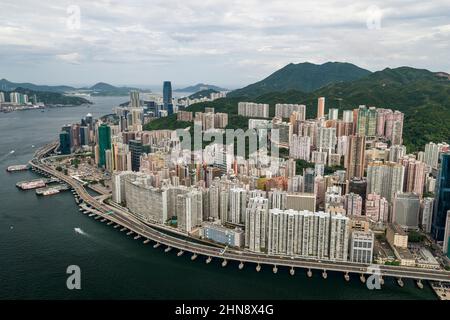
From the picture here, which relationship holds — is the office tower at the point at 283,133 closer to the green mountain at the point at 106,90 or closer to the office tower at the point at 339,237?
the office tower at the point at 339,237

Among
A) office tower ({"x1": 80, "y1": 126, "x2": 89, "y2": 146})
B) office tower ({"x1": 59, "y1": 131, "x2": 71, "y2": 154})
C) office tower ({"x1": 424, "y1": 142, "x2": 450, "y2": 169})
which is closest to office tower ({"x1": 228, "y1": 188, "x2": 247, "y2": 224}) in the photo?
office tower ({"x1": 424, "y1": 142, "x2": 450, "y2": 169})

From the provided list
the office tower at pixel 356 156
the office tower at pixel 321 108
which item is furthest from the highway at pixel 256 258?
the office tower at pixel 321 108

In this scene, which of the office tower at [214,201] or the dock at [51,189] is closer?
the office tower at [214,201]

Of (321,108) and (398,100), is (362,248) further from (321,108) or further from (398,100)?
(398,100)

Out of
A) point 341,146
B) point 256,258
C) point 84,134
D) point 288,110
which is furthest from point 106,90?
point 256,258
